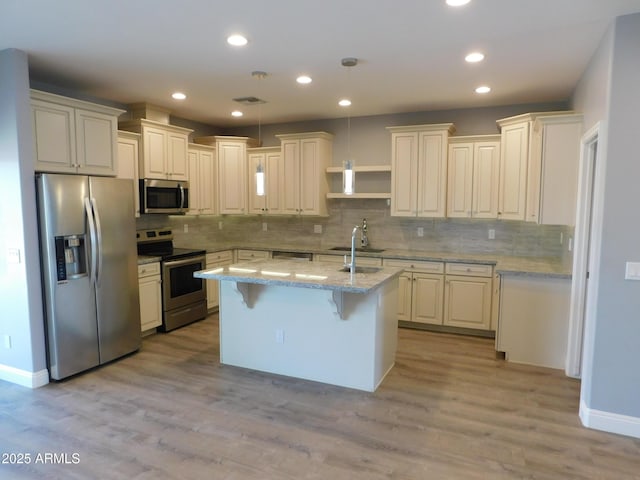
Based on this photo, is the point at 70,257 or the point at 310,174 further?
the point at 310,174

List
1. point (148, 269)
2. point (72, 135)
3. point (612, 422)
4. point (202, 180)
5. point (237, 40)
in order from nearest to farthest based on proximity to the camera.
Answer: point (612, 422) < point (237, 40) < point (72, 135) < point (148, 269) < point (202, 180)

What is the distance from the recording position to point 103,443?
272cm

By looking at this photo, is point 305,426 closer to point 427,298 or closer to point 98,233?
point 98,233

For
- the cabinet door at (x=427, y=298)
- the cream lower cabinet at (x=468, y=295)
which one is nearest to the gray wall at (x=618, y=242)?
the cream lower cabinet at (x=468, y=295)

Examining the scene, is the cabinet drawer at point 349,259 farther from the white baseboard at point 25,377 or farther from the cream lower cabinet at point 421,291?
the white baseboard at point 25,377

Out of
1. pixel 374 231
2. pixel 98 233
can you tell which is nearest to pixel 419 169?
pixel 374 231

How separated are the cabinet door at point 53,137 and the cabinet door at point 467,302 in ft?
13.5

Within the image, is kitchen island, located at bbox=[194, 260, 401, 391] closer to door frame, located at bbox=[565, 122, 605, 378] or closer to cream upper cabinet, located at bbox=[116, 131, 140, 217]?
door frame, located at bbox=[565, 122, 605, 378]

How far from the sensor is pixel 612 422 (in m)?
2.85

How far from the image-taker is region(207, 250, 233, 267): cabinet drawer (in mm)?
5633

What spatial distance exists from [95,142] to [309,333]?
2.70m

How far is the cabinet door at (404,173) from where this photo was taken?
5254 mm

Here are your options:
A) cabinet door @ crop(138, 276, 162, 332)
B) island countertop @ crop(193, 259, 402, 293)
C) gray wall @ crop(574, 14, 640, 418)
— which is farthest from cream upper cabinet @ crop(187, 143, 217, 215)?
gray wall @ crop(574, 14, 640, 418)

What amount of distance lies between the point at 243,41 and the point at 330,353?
259 centimetres
